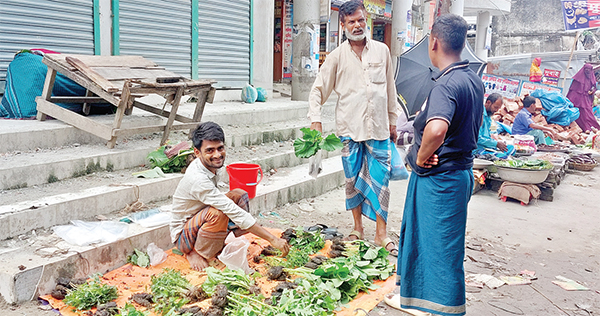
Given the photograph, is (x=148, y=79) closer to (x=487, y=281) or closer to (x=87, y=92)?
(x=87, y=92)

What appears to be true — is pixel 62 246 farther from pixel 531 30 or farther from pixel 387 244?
pixel 531 30

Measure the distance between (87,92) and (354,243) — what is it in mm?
3840

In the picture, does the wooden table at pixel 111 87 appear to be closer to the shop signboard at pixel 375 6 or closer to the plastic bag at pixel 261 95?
the plastic bag at pixel 261 95

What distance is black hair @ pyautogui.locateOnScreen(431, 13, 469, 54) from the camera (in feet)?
8.93

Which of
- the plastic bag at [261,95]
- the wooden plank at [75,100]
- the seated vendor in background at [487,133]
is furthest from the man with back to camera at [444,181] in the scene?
the plastic bag at [261,95]

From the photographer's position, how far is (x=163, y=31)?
26.4 feet

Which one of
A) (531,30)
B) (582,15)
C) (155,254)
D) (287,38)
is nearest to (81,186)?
(155,254)

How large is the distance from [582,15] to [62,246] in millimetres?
14852

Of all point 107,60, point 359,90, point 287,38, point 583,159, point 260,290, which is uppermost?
point 287,38

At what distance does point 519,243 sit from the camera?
510 centimetres

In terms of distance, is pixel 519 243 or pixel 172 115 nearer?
pixel 519 243

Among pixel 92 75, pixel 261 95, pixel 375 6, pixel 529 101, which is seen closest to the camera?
pixel 92 75

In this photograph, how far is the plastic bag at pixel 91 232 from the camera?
3582 millimetres

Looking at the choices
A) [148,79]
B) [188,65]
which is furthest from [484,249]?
[188,65]
